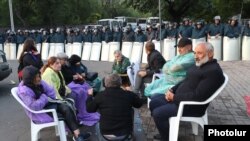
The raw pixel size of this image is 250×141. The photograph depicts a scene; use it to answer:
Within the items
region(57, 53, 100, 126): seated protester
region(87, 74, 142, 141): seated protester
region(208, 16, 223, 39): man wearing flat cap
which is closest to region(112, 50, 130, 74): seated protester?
region(57, 53, 100, 126): seated protester

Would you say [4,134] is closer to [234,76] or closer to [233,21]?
[234,76]

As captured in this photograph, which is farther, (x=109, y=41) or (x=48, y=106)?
(x=109, y=41)

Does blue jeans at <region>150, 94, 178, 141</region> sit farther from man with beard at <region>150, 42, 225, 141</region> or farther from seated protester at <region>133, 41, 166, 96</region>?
seated protester at <region>133, 41, 166, 96</region>

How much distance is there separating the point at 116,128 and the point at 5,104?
17.9 ft

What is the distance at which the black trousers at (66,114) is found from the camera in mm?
5992

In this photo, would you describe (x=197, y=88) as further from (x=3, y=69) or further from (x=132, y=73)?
(x=3, y=69)

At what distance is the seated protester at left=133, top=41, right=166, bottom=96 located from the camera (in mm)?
8453

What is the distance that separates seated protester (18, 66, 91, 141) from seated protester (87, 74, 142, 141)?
32.8 inches

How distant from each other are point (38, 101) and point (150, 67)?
3.35 metres

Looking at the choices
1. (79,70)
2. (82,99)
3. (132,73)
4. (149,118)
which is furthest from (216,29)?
(82,99)

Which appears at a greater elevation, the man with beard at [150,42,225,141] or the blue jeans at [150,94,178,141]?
the man with beard at [150,42,225,141]

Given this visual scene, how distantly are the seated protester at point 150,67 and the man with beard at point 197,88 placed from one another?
2.48 meters

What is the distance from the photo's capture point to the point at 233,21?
→ 55.0 feet

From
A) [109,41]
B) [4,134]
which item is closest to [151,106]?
[4,134]
